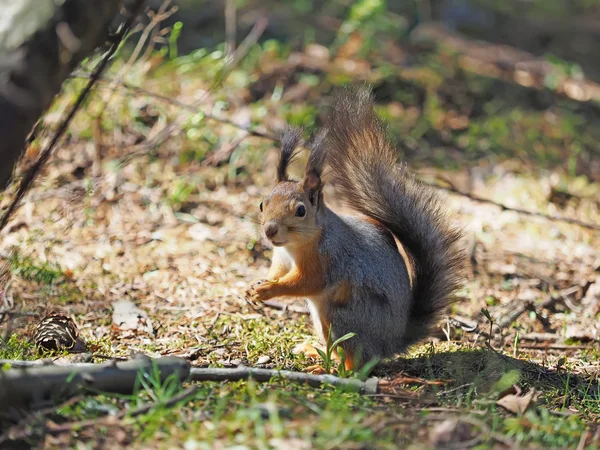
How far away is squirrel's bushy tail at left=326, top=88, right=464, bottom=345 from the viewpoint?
2.85 meters

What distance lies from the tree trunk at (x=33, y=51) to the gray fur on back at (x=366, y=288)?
109cm

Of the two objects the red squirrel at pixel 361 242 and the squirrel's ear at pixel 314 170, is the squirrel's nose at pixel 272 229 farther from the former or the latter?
the squirrel's ear at pixel 314 170

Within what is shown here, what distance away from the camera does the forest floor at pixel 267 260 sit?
6.37 feet

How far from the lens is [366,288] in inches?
107

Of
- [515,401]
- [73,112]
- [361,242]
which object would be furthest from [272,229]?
[515,401]

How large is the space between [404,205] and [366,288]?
364 mm

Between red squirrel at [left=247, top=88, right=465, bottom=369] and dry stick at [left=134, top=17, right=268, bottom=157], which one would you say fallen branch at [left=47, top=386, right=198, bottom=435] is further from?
dry stick at [left=134, top=17, right=268, bottom=157]

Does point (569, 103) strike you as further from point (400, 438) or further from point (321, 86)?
point (400, 438)

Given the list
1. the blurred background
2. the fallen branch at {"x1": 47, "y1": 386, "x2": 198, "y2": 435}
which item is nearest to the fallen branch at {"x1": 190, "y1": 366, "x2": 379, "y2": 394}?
the fallen branch at {"x1": 47, "y1": 386, "x2": 198, "y2": 435}

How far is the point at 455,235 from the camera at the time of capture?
9.55ft

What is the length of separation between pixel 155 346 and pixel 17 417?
3.35 ft

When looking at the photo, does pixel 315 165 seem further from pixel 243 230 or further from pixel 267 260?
pixel 243 230

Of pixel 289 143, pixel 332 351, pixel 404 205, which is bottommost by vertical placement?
pixel 332 351

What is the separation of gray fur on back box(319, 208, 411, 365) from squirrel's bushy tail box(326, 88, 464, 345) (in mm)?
122
